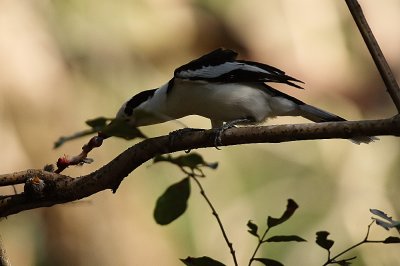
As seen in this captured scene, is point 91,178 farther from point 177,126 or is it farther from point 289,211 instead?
point 177,126

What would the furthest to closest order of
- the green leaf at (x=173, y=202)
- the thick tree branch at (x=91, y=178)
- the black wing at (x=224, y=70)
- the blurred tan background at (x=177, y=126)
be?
the blurred tan background at (x=177, y=126), the black wing at (x=224, y=70), the thick tree branch at (x=91, y=178), the green leaf at (x=173, y=202)

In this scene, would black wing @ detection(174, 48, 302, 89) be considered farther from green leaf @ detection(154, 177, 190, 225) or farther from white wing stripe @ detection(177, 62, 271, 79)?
green leaf @ detection(154, 177, 190, 225)

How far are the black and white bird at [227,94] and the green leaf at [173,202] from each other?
0.78m

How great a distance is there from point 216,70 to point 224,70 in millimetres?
20

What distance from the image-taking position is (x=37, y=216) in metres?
2.27

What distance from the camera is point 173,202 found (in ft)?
2.39

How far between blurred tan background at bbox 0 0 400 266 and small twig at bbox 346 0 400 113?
1.44 meters

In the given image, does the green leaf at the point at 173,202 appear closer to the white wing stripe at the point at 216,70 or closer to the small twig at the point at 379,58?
the small twig at the point at 379,58

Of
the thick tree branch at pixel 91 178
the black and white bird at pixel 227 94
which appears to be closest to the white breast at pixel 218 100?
the black and white bird at pixel 227 94

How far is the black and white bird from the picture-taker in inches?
60.7

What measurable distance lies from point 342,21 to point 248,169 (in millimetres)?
698

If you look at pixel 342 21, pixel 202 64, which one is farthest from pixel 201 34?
pixel 202 64

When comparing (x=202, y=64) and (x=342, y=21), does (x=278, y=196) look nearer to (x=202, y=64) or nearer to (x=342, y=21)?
(x=342, y=21)

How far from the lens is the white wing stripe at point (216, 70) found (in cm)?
153
